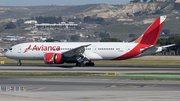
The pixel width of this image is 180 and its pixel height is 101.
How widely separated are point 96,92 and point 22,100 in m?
6.57

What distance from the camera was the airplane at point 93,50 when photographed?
53.7m

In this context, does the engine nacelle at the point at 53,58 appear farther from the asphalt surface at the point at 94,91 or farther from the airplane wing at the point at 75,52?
the asphalt surface at the point at 94,91

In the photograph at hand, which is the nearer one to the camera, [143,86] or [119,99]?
[119,99]

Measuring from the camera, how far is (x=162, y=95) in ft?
78.8

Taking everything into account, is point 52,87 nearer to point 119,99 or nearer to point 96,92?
point 96,92

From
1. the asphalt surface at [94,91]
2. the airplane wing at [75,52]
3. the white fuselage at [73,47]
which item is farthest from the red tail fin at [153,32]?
the asphalt surface at [94,91]

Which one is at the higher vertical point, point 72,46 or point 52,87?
point 72,46

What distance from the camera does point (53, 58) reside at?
5225 centimetres

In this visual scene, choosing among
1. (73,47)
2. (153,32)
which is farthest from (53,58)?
(153,32)

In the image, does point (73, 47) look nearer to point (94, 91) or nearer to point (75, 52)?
point (75, 52)

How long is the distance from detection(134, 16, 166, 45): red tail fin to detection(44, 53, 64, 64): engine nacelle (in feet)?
48.5

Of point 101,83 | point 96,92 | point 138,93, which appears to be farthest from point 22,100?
point 101,83

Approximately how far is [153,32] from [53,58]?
18071 millimetres

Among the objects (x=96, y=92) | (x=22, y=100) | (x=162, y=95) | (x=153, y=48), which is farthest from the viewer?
(x=153, y=48)
